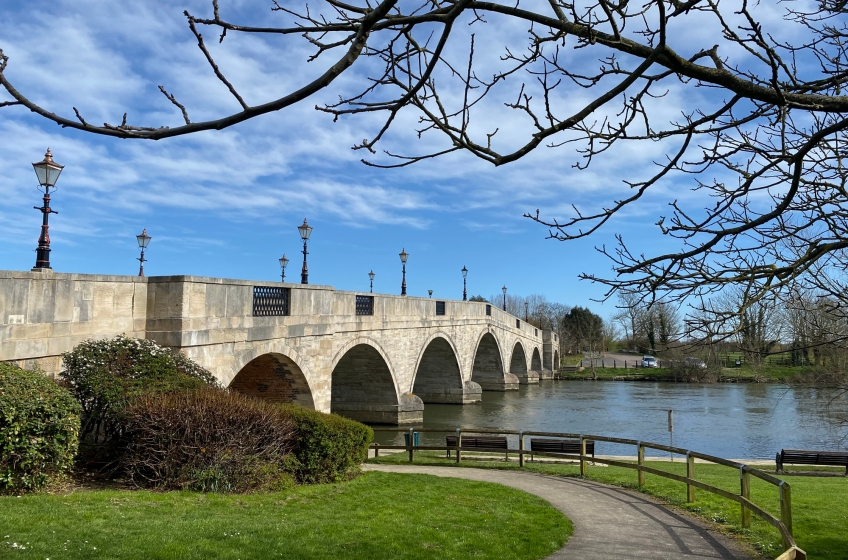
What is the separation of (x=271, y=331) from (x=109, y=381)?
5.35 meters

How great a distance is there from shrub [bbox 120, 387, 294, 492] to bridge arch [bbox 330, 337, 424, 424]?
1410 centimetres

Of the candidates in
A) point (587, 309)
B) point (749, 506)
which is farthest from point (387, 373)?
point (587, 309)

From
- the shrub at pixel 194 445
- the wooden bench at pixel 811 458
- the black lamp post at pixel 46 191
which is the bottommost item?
the wooden bench at pixel 811 458

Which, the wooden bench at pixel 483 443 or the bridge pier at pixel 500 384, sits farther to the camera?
the bridge pier at pixel 500 384

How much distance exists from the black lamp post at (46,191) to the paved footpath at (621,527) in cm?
808

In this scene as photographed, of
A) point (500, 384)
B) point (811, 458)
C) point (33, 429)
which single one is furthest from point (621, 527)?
point (500, 384)

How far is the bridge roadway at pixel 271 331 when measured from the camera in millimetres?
8820

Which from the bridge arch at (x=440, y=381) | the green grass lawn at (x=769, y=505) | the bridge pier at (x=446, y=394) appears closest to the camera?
the green grass lawn at (x=769, y=505)

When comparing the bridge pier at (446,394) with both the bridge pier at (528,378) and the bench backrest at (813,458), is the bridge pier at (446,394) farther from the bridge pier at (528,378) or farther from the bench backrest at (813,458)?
the bridge pier at (528,378)

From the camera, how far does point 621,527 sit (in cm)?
764

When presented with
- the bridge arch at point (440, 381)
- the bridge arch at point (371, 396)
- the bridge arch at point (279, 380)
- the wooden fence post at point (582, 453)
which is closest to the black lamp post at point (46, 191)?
the bridge arch at point (279, 380)

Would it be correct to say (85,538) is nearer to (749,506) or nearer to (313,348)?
(749,506)

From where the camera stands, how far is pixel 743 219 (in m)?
4.82

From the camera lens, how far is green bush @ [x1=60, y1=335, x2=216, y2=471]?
8.40 metres
